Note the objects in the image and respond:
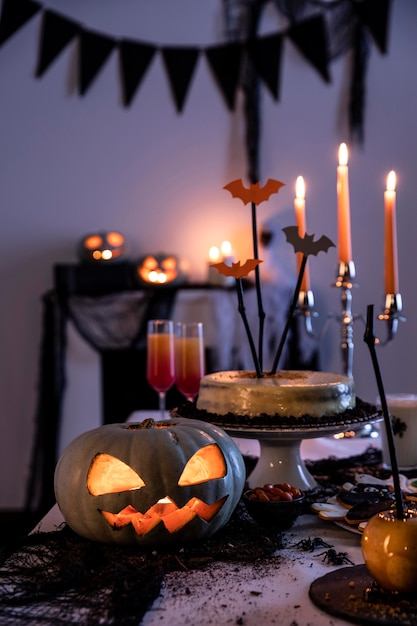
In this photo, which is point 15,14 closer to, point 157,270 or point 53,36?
point 53,36

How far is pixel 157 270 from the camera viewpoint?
139 inches

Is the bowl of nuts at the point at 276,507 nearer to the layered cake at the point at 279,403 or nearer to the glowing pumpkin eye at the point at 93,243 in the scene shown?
the layered cake at the point at 279,403

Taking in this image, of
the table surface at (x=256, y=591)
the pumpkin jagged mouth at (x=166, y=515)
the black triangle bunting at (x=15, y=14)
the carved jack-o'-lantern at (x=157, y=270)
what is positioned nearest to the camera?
the table surface at (x=256, y=591)

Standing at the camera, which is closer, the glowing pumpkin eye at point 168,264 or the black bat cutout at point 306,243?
the black bat cutout at point 306,243

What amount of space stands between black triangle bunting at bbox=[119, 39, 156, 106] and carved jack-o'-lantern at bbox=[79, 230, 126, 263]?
76 centimetres

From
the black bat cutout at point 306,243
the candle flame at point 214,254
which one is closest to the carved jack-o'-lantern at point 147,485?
the black bat cutout at point 306,243

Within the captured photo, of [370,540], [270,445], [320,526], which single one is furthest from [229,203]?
[370,540]

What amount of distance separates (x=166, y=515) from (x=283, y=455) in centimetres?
36

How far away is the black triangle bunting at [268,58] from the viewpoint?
12.4 ft

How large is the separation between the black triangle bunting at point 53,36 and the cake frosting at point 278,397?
2888 millimetres

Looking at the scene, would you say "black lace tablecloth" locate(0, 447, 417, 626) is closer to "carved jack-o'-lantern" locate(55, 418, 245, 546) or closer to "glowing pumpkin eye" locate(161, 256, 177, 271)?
"carved jack-o'-lantern" locate(55, 418, 245, 546)

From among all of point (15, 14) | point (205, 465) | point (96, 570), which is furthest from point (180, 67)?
point (96, 570)

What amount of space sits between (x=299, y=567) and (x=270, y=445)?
0.42 meters

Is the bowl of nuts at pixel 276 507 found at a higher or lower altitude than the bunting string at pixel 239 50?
lower
